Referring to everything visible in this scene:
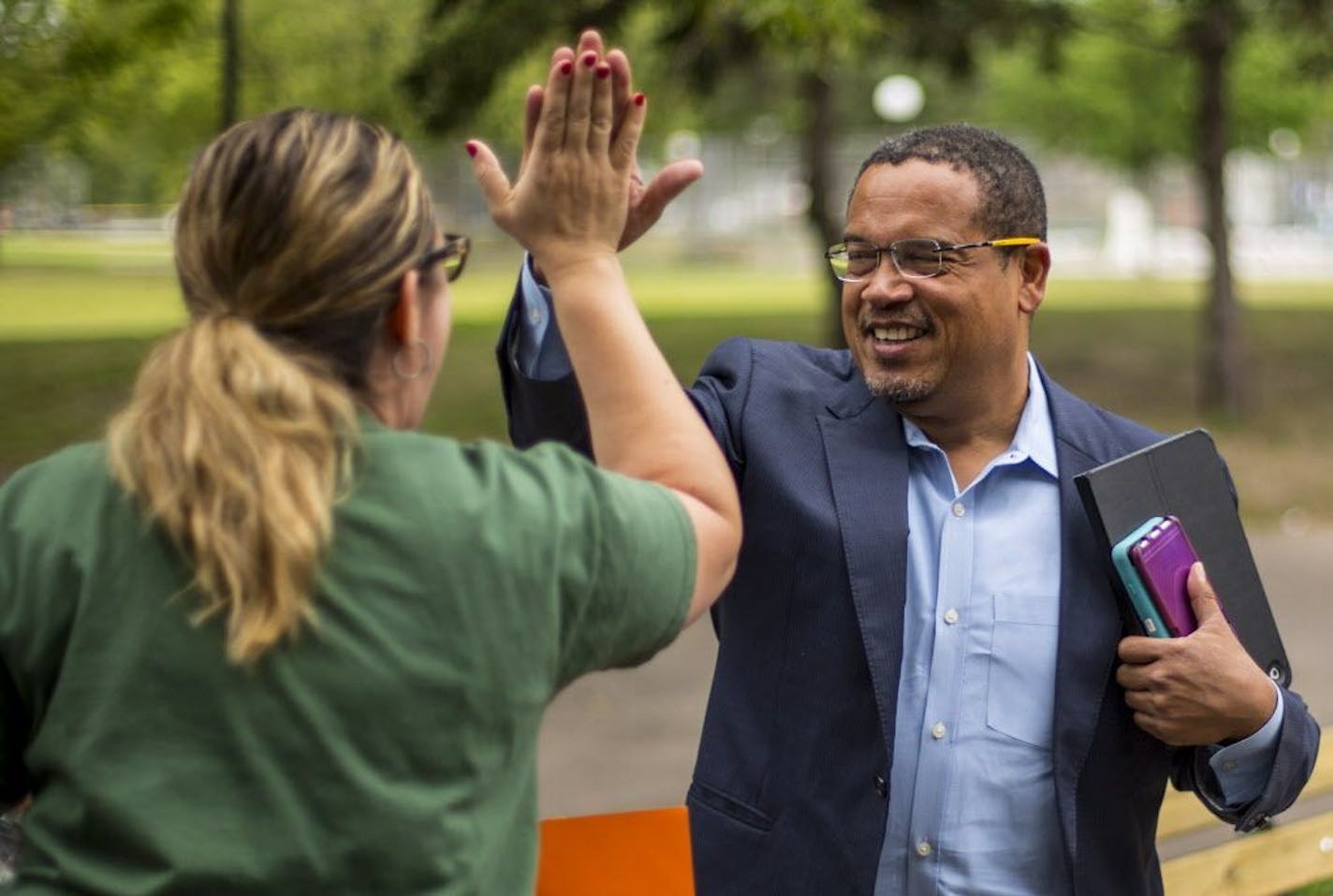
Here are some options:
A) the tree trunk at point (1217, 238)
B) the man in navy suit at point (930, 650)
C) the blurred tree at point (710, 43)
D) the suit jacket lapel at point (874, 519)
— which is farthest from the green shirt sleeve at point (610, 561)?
the tree trunk at point (1217, 238)

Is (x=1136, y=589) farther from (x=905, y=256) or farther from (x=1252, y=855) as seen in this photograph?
(x=1252, y=855)

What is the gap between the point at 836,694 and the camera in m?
2.48

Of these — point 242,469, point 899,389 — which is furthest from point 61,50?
point 242,469

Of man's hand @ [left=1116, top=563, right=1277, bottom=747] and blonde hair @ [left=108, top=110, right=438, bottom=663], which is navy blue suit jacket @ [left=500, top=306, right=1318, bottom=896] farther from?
blonde hair @ [left=108, top=110, right=438, bottom=663]

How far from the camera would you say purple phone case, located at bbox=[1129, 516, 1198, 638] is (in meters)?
2.42

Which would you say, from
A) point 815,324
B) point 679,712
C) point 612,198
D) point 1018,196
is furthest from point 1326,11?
point 612,198

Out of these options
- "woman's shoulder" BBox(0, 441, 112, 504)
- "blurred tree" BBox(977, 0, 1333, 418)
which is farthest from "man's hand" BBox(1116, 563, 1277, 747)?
"blurred tree" BBox(977, 0, 1333, 418)

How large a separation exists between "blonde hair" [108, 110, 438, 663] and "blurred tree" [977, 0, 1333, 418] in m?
14.8

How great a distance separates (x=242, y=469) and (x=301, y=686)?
7.6 inches

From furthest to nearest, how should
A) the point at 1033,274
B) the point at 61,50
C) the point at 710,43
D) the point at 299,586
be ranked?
the point at 710,43, the point at 61,50, the point at 1033,274, the point at 299,586

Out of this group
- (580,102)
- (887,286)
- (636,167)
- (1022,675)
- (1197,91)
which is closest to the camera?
(580,102)

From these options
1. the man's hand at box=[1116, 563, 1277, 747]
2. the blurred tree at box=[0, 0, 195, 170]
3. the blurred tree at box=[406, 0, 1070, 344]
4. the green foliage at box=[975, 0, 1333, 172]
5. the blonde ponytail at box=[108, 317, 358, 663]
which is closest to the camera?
the blonde ponytail at box=[108, 317, 358, 663]

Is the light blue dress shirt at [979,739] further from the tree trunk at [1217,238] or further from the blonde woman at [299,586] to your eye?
the tree trunk at [1217,238]

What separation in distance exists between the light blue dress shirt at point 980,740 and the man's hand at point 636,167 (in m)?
0.75
